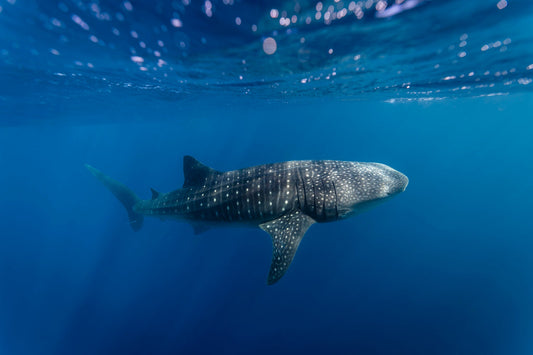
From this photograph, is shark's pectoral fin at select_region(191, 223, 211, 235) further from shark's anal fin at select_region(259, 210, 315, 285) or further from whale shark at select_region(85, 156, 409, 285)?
shark's anal fin at select_region(259, 210, 315, 285)

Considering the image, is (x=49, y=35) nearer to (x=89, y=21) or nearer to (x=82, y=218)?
(x=89, y=21)

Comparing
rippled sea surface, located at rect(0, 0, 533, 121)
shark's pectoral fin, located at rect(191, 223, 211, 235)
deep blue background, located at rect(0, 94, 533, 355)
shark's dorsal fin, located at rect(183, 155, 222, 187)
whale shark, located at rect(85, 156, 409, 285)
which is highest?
rippled sea surface, located at rect(0, 0, 533, 121)

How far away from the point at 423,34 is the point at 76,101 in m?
23.6

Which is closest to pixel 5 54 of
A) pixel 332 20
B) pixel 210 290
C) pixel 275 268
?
pixel 332 20

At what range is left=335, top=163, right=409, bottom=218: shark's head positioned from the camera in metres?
5.25

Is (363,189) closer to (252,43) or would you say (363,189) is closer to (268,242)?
(252,43)

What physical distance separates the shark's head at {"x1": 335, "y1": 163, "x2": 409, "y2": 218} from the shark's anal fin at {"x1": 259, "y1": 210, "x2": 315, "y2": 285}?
856 mm

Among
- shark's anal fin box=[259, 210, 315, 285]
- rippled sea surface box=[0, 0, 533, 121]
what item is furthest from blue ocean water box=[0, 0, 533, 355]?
shark's anal fin box=[259, 210, 315, 285]

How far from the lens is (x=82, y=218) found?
113 feet

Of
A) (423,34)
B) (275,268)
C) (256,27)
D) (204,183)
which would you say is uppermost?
(256,27)

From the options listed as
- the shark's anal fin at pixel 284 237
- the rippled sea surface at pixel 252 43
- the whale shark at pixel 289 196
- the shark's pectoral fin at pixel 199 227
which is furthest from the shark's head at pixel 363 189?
the rippled sea surface at pixel 252 43

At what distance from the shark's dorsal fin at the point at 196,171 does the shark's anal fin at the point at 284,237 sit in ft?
7.10

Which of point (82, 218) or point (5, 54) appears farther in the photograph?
point (82, 218)

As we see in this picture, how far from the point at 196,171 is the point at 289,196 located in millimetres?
2818
